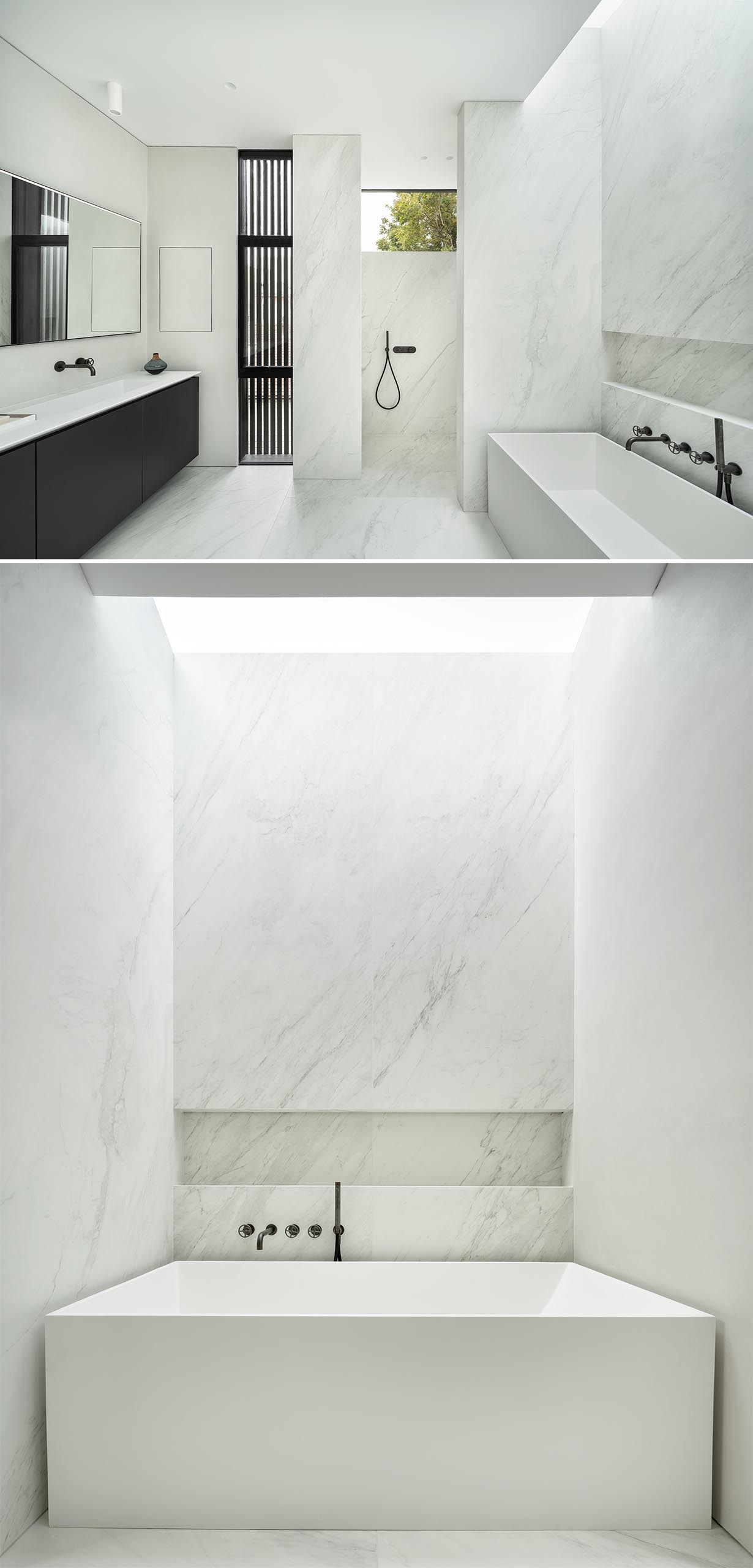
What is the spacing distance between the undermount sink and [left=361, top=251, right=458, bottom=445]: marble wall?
9 centimetres

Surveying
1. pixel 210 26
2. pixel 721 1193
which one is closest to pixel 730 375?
pixel 210 26

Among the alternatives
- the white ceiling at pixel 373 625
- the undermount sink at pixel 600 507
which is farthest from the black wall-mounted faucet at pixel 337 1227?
the undermount sink at pixel 600 507

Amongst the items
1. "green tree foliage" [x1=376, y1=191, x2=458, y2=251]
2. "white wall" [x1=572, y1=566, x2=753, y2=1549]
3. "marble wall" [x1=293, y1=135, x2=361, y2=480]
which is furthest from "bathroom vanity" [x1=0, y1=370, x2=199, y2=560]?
"white wall" [x1=572, y1=566, x2=753, y2=1549]

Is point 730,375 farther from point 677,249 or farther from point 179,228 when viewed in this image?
point 179,228

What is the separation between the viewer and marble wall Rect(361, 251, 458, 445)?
3.13ft

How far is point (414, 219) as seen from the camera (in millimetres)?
989

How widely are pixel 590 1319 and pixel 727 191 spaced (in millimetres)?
3342

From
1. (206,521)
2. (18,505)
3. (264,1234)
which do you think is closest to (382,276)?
(206,521)

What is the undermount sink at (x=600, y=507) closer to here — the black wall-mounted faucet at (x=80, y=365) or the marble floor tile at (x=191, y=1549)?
the black wall-mounted faucet at (x=80, y=365)

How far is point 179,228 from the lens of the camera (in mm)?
971

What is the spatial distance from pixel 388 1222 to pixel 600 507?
474 cm

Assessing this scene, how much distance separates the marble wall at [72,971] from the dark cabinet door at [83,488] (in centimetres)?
183

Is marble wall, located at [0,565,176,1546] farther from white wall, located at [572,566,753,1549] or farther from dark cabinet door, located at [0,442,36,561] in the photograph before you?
white wall, located at [572,566,753,1549]

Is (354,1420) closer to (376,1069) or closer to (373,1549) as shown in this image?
(373,1549)
